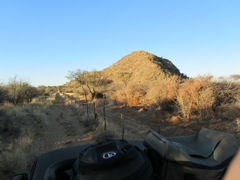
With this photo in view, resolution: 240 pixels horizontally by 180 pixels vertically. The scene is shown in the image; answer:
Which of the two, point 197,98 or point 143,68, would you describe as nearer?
point 197,98

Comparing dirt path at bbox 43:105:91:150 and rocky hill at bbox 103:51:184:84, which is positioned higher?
rocky hill at bbox 103:51:184:84

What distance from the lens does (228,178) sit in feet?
6.80

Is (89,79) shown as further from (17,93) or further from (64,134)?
(64,134)

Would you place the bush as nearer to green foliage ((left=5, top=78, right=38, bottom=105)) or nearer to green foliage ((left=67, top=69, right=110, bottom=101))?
green foliage ((left=5, top=78, right=38, bottom=105))

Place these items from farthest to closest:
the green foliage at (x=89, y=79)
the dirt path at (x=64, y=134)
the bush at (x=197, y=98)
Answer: the green foliage at (x=89, y=79) → the bush at (x=197, y=98) → the dirt path at (x=64, y=134)

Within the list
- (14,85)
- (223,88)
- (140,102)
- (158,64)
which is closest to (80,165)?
(223,88)

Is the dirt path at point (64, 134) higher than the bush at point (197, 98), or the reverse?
the bush at point (197, 98)

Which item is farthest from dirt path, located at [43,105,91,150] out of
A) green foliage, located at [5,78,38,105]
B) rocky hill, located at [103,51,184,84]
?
rocky hill, located at [103,51,184,84]

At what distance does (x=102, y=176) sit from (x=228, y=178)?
0.93m

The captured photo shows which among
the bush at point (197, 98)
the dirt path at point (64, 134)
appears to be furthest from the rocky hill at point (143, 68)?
the bush at point (197, 98)

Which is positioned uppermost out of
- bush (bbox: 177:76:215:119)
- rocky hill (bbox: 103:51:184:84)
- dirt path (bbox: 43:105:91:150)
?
rocky hill (bbox: 103:51:184:84)

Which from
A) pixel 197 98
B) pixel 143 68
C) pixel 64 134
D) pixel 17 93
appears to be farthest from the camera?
pixel 143 68

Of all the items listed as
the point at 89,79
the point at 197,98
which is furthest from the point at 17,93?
the point at 197,98

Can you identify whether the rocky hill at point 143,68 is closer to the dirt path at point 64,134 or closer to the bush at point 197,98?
the dirt path at point 64,134
